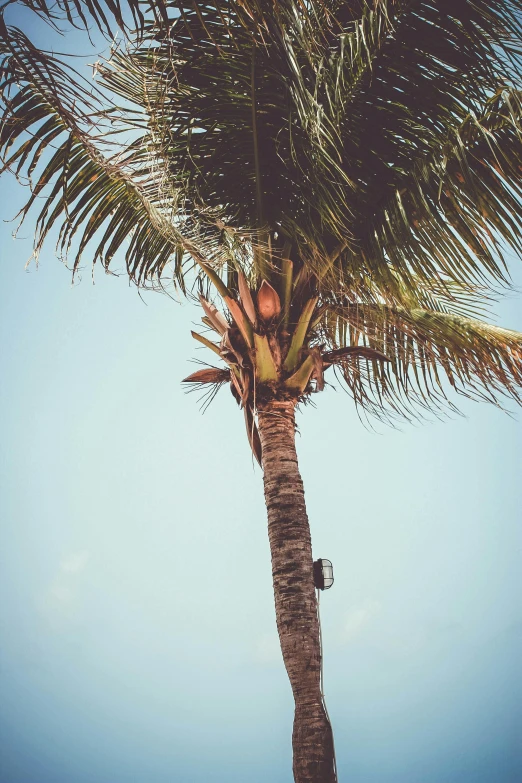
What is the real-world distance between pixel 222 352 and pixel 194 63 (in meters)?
2.07

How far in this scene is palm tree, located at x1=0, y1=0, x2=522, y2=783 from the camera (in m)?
4.23

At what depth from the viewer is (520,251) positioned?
437cm

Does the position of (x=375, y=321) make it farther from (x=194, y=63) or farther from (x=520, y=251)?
(x=194, y=63)

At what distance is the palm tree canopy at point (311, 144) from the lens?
4.32 meters

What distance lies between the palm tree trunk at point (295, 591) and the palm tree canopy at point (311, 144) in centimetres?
85

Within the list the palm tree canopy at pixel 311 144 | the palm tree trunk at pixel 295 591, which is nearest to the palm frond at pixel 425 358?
the palm tree canopy at pixel 311 144

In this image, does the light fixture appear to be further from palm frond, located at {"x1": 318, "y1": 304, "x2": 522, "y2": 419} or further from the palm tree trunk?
palm frond, located at {"x1": 318, "y1": 304, "x2": 522, "y2": 419}

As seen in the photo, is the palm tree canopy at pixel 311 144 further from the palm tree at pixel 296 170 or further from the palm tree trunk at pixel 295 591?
the palm tree trunk at pixel 295 591

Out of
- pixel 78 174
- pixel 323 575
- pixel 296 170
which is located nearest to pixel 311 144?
pixel 296 170

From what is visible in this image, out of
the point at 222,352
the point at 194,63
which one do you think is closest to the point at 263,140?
the point at 194,63

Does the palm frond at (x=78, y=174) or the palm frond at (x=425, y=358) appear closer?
the palm frond at (x=78, y=174)

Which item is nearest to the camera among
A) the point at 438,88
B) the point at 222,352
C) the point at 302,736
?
the point at 302,736

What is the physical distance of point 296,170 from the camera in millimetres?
4977

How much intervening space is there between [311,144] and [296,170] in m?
0.41
